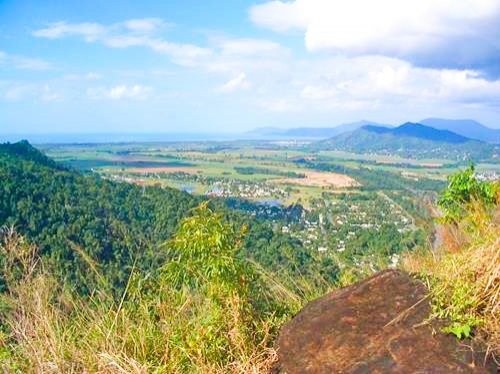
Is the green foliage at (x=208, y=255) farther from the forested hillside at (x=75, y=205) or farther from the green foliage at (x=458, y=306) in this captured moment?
the forested hillside at (x=75, y=205)

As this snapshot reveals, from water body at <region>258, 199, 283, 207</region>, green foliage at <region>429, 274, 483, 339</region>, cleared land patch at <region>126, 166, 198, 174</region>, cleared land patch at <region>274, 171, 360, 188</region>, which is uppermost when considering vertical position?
green foliage at <region>429, 274, 483, 339</region>

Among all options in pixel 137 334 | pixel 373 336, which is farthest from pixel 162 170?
pixel 373 336

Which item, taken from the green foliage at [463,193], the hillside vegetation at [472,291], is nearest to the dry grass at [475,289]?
the hillside vegetation at [472,291]

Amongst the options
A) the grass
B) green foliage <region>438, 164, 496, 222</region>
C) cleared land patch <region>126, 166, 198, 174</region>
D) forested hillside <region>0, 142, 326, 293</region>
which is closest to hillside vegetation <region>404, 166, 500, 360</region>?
the grass

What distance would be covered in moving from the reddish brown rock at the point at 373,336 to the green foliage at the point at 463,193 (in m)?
2.86

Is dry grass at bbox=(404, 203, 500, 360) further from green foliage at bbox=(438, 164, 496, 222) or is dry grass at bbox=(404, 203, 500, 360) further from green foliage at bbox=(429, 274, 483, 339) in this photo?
green foliage at bbox=(438, 164, 496, 222)

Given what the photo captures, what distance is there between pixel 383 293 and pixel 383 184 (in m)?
98.3

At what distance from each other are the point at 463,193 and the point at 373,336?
12.9 feet

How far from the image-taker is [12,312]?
14.2ft

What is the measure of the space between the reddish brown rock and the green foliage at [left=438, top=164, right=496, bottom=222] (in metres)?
2.86

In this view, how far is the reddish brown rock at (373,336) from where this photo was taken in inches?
121

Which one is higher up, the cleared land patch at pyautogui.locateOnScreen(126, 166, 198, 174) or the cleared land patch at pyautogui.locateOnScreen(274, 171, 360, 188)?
the cleared land patch at pyautogui.locateOnScreen(126, 166, 198, 174)

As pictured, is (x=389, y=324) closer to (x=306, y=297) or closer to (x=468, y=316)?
(x=468, y=316)

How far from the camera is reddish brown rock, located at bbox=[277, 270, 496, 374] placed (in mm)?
3068
